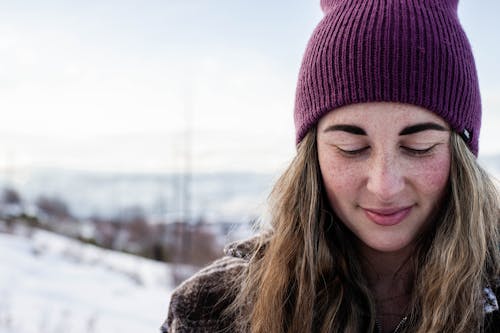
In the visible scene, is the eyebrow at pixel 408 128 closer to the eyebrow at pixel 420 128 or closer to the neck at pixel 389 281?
the eyebrow at pixel 420 128

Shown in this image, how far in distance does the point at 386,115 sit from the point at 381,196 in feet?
0.79

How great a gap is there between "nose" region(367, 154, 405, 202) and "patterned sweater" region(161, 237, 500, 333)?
0.65m

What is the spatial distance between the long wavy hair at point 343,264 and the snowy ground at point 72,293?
17.8 feet

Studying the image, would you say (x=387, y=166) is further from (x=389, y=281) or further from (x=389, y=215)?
(x=389, y=281)

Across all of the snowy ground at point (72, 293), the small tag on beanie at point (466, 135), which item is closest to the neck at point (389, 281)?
the small tag on beanie at point (466, 135)

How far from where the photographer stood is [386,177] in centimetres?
171

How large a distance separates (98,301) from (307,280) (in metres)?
8.35

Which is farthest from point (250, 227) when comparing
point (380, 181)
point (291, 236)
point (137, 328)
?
point (137, 328)

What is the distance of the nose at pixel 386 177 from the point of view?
172cm

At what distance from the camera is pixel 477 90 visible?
1.99 meters

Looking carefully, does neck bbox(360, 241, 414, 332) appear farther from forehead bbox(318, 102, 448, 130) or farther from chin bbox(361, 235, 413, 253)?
forehead bbox(318, 102, 448, 130)

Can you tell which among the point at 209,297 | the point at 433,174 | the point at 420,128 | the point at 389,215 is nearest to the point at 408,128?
the point at 420,128

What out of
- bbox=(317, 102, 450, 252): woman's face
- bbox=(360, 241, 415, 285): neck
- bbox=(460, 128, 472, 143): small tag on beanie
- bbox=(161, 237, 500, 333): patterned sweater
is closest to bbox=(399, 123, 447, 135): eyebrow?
bbox=(317, 102, 450, 252): woman's face

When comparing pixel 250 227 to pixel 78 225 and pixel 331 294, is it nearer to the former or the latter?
pixel 331 294
